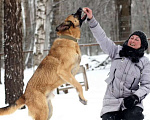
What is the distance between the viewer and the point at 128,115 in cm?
271

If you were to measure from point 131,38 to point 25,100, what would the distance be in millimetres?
1792

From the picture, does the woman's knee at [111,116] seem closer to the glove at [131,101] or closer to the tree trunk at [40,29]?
the glove at [131,101]

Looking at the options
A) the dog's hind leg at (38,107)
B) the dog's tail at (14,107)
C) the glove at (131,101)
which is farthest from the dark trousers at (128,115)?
the dog's tail at (14,107)

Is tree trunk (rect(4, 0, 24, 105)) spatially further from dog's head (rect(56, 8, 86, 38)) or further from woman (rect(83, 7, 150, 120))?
woman (rect(83, 7, 150, 120))

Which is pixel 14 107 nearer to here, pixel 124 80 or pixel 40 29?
pixel 124 80

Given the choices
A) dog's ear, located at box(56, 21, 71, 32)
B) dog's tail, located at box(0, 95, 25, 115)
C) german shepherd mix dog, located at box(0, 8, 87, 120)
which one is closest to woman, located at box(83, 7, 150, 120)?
german shepherd mix dog, located at box(0, 8, 87, 120)

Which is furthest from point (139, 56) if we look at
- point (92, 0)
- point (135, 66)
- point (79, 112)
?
point (92, 0)

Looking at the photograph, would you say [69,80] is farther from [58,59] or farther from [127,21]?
[127,21]

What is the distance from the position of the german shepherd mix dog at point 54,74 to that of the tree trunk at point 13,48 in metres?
1.89

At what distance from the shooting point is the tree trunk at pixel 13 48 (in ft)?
16.5

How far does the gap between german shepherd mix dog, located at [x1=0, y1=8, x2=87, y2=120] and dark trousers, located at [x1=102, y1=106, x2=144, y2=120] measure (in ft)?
1.68

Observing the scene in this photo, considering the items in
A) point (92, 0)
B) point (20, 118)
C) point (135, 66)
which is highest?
point (92, 0)

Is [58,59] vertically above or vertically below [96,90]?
above

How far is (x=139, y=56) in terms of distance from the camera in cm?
278
